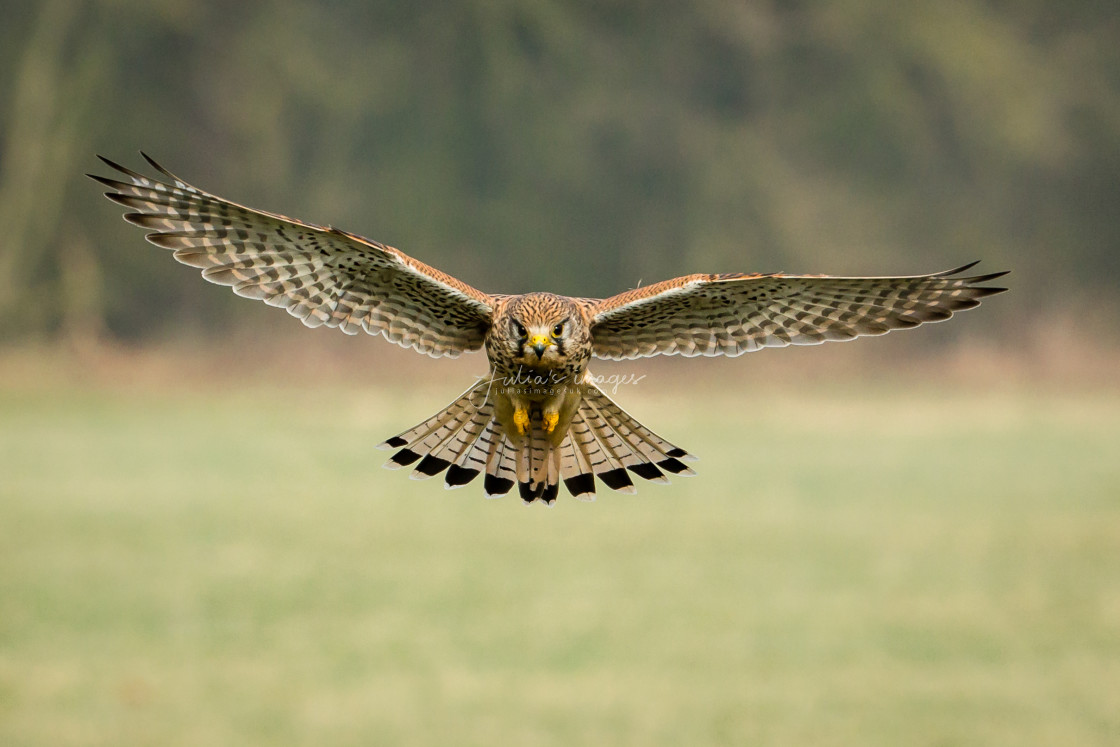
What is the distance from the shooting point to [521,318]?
10.8ft

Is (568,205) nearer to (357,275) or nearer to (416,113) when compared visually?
(416,113)

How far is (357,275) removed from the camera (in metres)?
3.73

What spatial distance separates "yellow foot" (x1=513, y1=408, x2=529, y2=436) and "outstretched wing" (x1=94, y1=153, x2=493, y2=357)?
316 mm

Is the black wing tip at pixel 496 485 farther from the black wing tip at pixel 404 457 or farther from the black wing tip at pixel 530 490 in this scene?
the black wing tip at pixel 404 457

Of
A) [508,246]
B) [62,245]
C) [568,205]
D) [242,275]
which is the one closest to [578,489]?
[242,275]

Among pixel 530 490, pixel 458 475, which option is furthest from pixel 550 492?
pixel 458 475

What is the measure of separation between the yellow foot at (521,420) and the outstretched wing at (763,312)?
0.32 meters

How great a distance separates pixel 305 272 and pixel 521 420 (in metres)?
0.79

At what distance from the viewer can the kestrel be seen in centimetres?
344

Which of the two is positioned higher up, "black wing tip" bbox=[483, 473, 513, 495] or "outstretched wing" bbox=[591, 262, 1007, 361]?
"outstretched wing" bbox=[591, 262, 1007, 361]

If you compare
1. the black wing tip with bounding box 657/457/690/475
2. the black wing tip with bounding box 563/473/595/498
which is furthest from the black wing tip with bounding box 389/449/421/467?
the black wing tip with bounding box 657/457/690/475

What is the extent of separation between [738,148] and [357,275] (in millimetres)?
19260

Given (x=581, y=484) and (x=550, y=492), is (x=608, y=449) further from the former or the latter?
(x=550, y=492)

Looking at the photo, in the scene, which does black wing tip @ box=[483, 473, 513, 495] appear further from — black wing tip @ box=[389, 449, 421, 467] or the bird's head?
the bird's head
